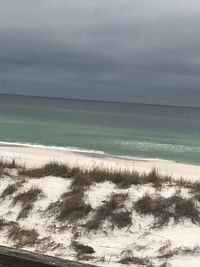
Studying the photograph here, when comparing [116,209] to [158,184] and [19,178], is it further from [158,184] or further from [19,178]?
[19,178]

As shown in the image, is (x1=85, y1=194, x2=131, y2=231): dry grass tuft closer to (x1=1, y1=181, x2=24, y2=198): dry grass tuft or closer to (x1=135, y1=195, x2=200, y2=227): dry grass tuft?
(x1=135, y1=195, x2=200, y2=227): dry grass tuft

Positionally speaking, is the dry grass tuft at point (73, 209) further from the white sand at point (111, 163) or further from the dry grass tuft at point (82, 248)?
the white sand at point (111, 163)

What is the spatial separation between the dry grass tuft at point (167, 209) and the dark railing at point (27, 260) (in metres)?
4.79

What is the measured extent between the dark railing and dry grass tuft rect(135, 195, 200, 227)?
4.79m

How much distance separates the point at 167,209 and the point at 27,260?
17.3 ft

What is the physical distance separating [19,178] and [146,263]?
172 inches

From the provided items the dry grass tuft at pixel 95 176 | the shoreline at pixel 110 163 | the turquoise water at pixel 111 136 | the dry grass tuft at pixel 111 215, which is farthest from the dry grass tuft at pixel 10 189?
the turquoise water at pixel 111 136

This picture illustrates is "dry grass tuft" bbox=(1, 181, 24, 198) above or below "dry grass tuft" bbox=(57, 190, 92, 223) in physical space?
above

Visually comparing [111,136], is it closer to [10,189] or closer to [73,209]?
[10,189]

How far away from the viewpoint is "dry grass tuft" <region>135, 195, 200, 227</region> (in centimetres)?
777

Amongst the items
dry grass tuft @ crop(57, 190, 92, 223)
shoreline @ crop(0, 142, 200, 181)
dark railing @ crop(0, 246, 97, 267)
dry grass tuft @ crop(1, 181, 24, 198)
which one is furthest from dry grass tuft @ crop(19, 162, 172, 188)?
dark railing @ crop(0, 246, 97, 267)

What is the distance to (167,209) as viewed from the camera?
802 cm

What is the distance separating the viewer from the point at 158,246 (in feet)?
22.6

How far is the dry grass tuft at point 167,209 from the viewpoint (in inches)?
306
